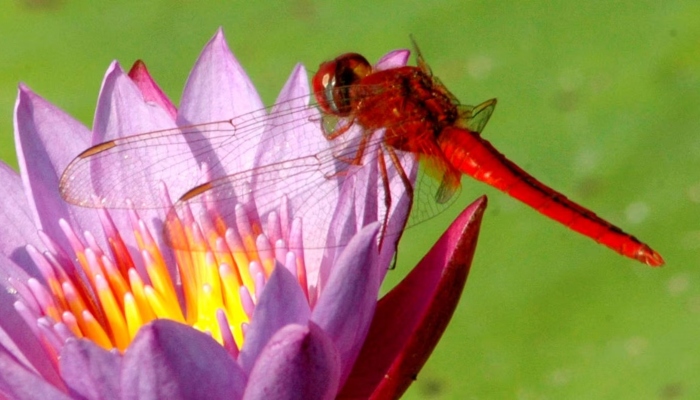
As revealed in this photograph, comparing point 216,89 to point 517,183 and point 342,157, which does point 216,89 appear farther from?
point 517,183

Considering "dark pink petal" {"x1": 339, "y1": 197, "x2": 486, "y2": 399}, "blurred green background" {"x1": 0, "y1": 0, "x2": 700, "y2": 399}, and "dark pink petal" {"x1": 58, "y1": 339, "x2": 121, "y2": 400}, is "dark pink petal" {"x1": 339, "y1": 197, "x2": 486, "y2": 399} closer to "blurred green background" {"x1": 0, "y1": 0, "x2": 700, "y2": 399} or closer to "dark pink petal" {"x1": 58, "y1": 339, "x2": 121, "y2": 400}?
"dark pink petal" {"x1": 58, "y1": 339, "x2": 121, "y2": 400}

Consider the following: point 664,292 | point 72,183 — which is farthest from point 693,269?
point 72,183

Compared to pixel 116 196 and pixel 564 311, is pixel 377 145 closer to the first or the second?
pixel 116 196

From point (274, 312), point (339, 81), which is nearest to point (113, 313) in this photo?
point (274, 312)

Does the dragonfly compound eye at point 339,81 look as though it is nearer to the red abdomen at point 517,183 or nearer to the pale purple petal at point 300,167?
the pale purple petal at point 300,167

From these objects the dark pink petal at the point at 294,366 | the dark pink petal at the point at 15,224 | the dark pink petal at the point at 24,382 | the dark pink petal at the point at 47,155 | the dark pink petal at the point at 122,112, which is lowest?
the dark pink petal at the point at 24,382

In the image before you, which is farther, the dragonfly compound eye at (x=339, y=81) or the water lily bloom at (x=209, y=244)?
the dragonfly compound eye at (x=339, y=81)

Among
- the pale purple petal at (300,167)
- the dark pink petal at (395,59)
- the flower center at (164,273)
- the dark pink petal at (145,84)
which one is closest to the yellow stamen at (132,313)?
the flower center at (164,273)
